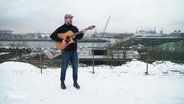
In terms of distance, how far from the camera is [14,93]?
4.49 metres

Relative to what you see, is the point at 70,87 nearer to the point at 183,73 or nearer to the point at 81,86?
the point at 81,86

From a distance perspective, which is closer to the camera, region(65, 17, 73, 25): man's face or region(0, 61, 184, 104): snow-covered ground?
region(0, 61, 184, 104): snow-covered ground

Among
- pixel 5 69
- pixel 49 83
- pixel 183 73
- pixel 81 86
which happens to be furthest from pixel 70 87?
pixel 183 73

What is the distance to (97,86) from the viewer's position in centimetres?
522

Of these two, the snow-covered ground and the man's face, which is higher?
the man's face

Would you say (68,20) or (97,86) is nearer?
(68,20)

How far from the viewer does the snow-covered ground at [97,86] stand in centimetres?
416

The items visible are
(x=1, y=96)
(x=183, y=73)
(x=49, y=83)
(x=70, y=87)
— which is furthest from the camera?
(x=183, y=73)

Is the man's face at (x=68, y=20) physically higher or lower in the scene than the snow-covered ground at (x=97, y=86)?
higher

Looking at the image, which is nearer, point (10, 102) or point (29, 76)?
point (10, 102)

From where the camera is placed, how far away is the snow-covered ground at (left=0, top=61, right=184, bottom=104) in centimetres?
416

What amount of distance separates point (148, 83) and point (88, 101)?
226cm

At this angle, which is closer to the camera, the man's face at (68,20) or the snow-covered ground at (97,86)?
the snow-covered ground at (97,86)

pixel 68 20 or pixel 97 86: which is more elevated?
pixel 68 20
